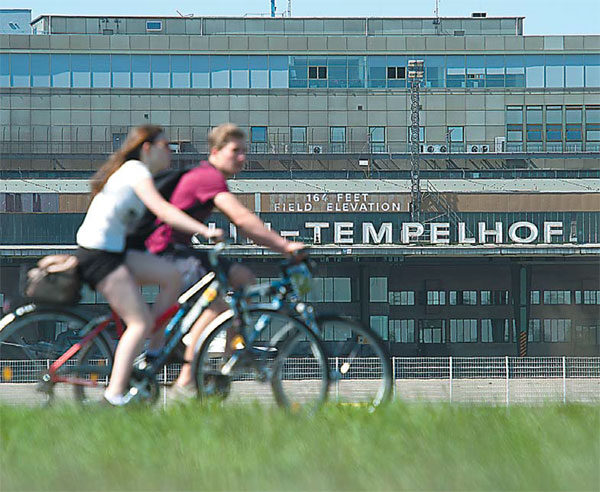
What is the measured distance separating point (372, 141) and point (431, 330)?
12689mm

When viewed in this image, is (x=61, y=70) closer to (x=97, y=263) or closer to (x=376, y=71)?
(x=376, y=71)

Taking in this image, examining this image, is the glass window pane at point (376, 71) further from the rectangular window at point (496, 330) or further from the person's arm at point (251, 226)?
the person's arm at point (251, 226)

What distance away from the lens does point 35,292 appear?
22.2 ft

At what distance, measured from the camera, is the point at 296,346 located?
6.77 m

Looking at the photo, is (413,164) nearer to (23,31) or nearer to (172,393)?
(23,31)

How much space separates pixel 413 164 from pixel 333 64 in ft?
30.3

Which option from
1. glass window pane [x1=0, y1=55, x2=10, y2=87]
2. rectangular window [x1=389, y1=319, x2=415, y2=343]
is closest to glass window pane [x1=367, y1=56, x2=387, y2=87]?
rectangular window [x1=389, y1=319, x2=415, y2=343]

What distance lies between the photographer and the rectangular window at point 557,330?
60938 millimetres

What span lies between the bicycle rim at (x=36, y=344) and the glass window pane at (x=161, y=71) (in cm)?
6152

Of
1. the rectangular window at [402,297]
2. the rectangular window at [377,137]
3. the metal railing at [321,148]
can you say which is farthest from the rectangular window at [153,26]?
the rectangular window at [402,297]

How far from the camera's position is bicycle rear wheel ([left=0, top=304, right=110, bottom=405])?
702 centimetres

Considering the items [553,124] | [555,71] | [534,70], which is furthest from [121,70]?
[553,124]

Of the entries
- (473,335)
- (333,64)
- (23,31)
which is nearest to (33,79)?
(23,31)

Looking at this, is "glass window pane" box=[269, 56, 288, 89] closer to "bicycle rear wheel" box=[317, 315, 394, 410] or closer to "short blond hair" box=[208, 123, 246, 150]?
"short blond hair" box=[208, 123, 246, 150]
